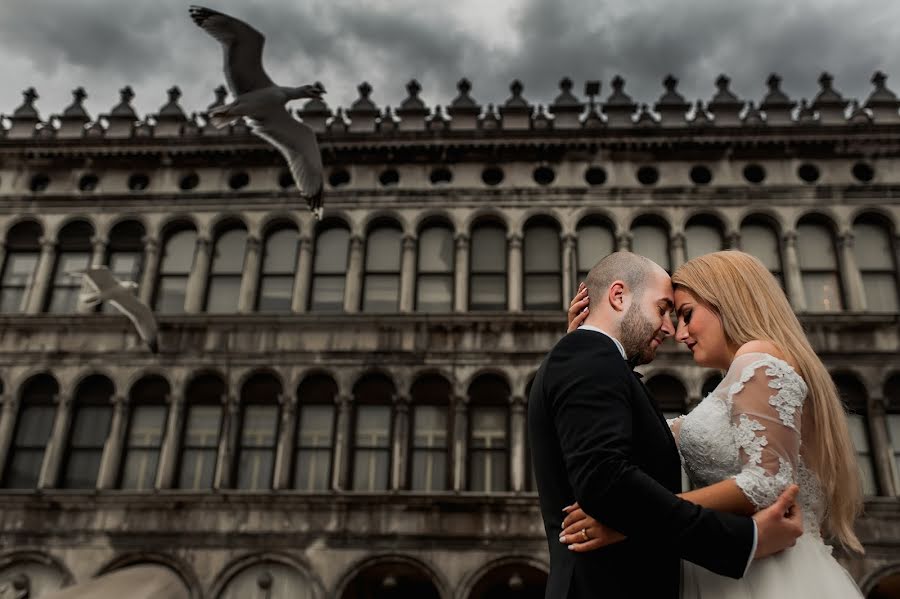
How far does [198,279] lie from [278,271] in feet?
6.23

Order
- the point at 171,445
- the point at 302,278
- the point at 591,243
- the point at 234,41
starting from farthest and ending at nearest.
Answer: the point at 591,243
the point at 302,278
the point at 171,445
the point at 234,41

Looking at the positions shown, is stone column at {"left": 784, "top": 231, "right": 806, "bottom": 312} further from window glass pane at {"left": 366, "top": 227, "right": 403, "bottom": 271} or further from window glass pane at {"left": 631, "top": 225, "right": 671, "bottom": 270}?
window glass pane at {"left": 366, "top": 227, "right": 403, "bottom": 271}

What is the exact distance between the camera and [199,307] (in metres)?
20.6

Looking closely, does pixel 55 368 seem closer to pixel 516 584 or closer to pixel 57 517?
pixel 57 517

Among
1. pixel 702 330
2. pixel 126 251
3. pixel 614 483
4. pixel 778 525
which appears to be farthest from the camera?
pixel 126 251

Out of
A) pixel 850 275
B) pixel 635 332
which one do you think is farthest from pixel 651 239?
pixel 635 332

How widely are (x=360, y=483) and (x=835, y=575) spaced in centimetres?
1605

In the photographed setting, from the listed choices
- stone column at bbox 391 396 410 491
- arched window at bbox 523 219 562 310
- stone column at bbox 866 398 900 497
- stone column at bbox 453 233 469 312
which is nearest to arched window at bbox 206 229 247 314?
stone column at bbox 391 396 410 491

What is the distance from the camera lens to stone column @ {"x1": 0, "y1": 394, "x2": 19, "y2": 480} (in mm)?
19328

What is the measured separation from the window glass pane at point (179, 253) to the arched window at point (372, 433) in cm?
560

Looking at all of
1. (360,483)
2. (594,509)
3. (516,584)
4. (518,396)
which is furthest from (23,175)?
(594,509)

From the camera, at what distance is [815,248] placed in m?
20.6

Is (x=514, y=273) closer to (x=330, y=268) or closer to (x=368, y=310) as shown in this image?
(x=368, y=310)

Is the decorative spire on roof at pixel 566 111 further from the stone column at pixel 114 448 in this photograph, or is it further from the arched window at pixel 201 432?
the stone column at pixel 114 448
